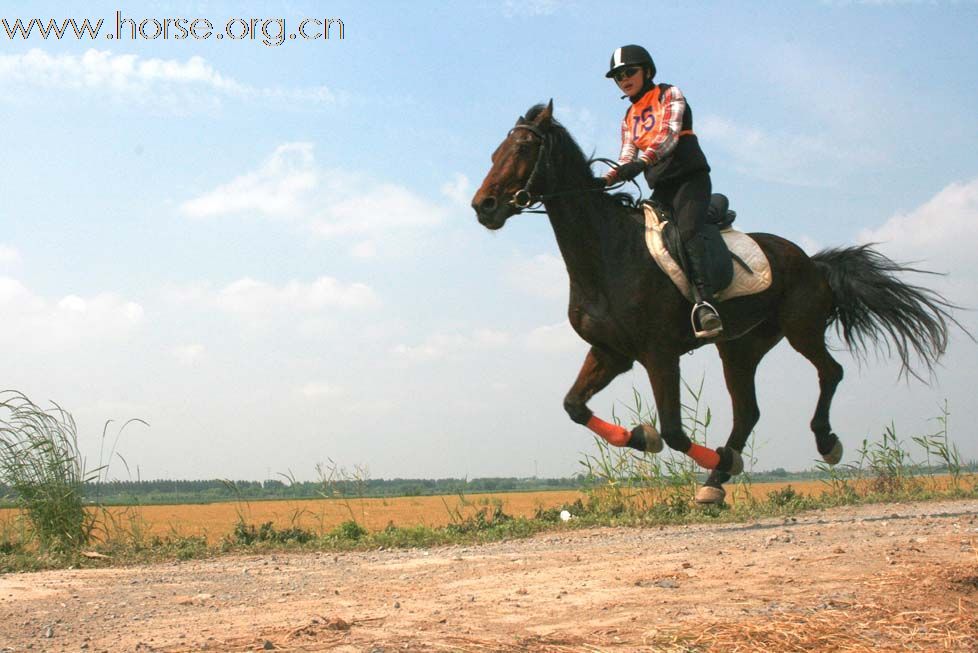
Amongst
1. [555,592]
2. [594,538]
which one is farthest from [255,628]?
[594,538]

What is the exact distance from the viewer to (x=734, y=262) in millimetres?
8227

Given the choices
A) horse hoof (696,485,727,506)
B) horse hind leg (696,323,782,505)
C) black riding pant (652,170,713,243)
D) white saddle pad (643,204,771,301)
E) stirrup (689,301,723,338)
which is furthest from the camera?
horse hind leg (696,323,782,505)

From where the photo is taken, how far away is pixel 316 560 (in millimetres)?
8031

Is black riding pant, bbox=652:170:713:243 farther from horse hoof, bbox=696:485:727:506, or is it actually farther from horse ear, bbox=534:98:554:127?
horse hoof, bbox=696:485:727:506

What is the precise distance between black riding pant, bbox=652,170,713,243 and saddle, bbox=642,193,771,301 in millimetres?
65

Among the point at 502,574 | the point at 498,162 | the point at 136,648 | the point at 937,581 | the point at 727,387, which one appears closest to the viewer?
the point at 136,648

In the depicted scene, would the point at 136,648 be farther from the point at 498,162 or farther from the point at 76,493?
the point at 76,493

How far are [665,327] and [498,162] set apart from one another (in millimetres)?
1770

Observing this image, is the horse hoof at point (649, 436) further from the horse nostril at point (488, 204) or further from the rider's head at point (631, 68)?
the rider's head at point (631, 68)

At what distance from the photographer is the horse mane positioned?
25.2 ft

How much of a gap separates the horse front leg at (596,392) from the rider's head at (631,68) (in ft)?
7.07

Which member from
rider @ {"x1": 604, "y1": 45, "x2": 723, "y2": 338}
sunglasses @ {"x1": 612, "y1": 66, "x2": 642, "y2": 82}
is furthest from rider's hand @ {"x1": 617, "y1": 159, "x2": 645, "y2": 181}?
sunglasses @ {"x1": 612, "y1": 66, "x2": 642, "y2": 82}

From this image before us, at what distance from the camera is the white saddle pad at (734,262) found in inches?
304

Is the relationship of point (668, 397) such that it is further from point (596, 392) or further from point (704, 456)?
point (704, 456)
